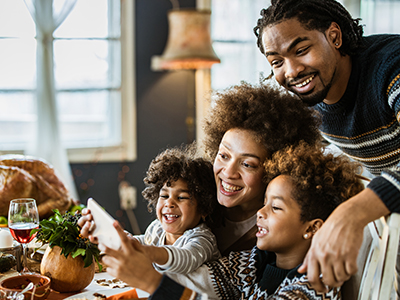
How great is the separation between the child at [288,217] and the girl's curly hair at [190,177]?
244 mm

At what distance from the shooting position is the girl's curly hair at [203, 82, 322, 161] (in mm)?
1322

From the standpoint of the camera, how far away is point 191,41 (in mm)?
3555

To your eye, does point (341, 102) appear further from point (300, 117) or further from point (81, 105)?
point (81, 105)

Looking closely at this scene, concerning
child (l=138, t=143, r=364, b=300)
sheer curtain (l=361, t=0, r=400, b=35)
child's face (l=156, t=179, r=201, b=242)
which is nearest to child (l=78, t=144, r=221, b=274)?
child's face (l=156, t=179, r=201, b=242)

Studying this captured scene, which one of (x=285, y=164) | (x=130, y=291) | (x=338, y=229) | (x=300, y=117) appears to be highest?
(x=300, y=117)

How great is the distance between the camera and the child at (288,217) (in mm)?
1162

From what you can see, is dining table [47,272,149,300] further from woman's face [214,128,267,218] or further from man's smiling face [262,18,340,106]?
man's smiling face [262,18,340,106]

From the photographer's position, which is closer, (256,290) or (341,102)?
(256,290)

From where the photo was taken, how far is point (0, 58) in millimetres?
3748

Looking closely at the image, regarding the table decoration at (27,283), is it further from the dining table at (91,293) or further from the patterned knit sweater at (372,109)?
the patterned knit sweater at (372,109)

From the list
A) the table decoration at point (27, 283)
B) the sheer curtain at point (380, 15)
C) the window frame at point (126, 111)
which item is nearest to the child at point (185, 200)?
the table decoration at point (27, 283)

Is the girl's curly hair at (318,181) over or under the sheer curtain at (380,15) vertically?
under

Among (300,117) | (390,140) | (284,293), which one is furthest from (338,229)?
(390,140)

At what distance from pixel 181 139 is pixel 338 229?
10.9ft
